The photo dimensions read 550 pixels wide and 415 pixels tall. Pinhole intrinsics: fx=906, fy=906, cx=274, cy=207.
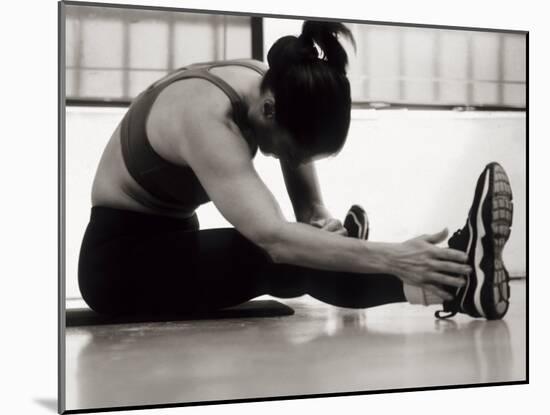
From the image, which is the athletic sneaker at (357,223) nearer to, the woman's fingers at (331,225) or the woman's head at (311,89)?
the woman's fingers at (331,225)

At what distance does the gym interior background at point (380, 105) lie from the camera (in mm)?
3551

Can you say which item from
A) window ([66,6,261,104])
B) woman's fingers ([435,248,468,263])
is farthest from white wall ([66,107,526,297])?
window ([66,6,261,104])

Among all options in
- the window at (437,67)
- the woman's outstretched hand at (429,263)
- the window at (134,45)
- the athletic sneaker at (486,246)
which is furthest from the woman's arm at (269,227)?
the window at (437,67)

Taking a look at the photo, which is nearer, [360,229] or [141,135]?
[141,135]

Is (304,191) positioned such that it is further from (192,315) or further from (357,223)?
(192,315)

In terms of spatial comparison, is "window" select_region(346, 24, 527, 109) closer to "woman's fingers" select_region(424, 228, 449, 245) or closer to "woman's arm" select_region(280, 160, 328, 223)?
"woman's arm" select_region(280, 160, 328, 223)

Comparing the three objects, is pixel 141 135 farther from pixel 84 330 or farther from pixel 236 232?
pixel 84 330

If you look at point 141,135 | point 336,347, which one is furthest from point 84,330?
point 336,347

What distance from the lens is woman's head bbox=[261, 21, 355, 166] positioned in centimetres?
374

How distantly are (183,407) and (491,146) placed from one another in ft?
5.94

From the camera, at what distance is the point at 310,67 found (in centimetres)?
376

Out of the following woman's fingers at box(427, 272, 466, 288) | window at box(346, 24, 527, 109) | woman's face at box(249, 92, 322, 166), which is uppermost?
window at box(346, 24, 527, 109)

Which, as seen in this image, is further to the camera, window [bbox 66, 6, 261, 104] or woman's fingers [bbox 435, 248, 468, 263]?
woman's fingers [bbox 435, 248, 468, 263]

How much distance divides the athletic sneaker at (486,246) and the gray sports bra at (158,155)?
112cm
